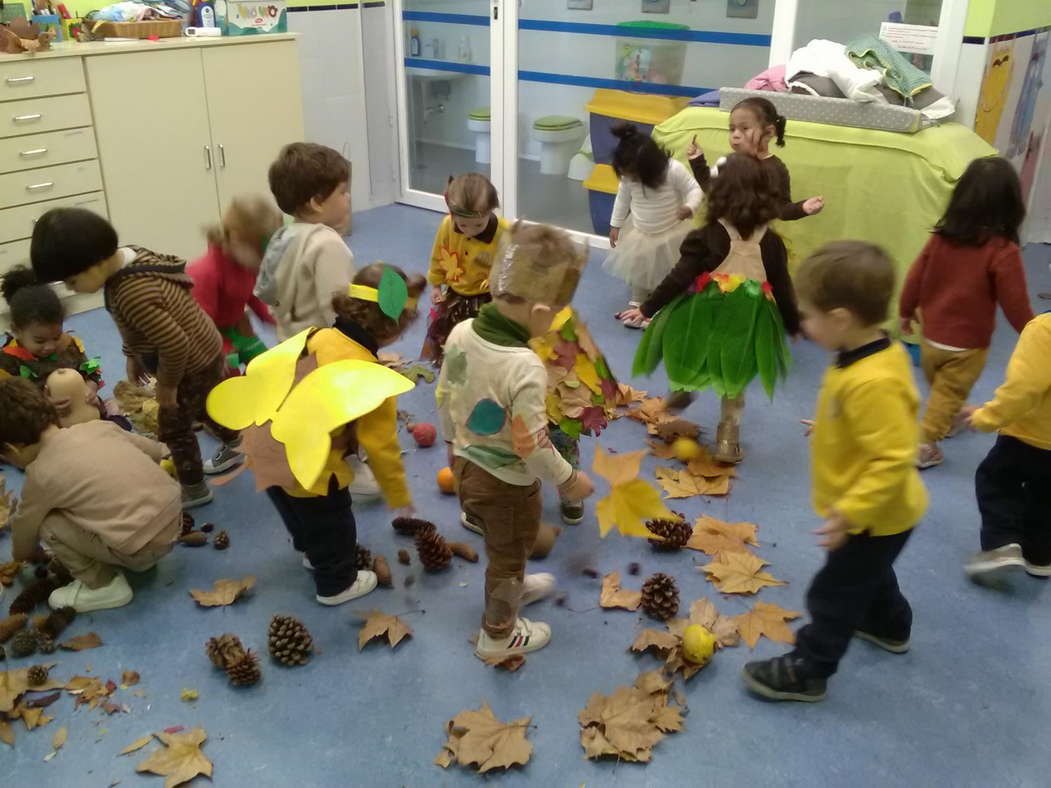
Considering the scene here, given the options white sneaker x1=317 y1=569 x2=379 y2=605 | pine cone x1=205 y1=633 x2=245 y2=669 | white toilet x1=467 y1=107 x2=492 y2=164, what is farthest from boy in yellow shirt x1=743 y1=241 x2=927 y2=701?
white toilet x1=467 y1=107 x2=492 y2=164

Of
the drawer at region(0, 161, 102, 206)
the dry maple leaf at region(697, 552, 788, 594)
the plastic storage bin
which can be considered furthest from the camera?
the plastic storage bin

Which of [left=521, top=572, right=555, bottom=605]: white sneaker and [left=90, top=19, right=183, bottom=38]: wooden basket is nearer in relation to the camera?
[left=521, top=572, right=555, bottom=605]: white sneaker

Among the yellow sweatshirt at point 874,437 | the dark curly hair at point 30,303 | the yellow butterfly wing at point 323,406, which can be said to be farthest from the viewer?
the dark curly hair at point 30,303

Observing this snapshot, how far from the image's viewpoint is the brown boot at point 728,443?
2990mm

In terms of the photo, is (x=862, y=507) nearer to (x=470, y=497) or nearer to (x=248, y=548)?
(x=470, y=497)

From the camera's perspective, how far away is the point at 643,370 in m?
3.03

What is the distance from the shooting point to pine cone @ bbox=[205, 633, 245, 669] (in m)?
2.10

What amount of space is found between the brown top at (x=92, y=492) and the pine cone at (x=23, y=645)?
0.79 feet

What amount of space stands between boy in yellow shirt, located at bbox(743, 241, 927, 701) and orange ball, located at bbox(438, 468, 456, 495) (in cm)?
126

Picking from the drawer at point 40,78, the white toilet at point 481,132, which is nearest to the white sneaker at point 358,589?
the drawer at point 40,78

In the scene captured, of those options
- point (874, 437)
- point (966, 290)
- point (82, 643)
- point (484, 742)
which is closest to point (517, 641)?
point (484, 742)

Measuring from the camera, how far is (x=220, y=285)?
2.82 m

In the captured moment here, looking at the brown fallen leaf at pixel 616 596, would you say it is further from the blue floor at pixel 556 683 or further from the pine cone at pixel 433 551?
the pine cone at pixel 433 551

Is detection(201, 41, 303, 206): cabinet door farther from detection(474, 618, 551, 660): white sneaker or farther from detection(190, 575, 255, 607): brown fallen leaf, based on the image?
detection(474, 618, 551, 660): white sneaker
